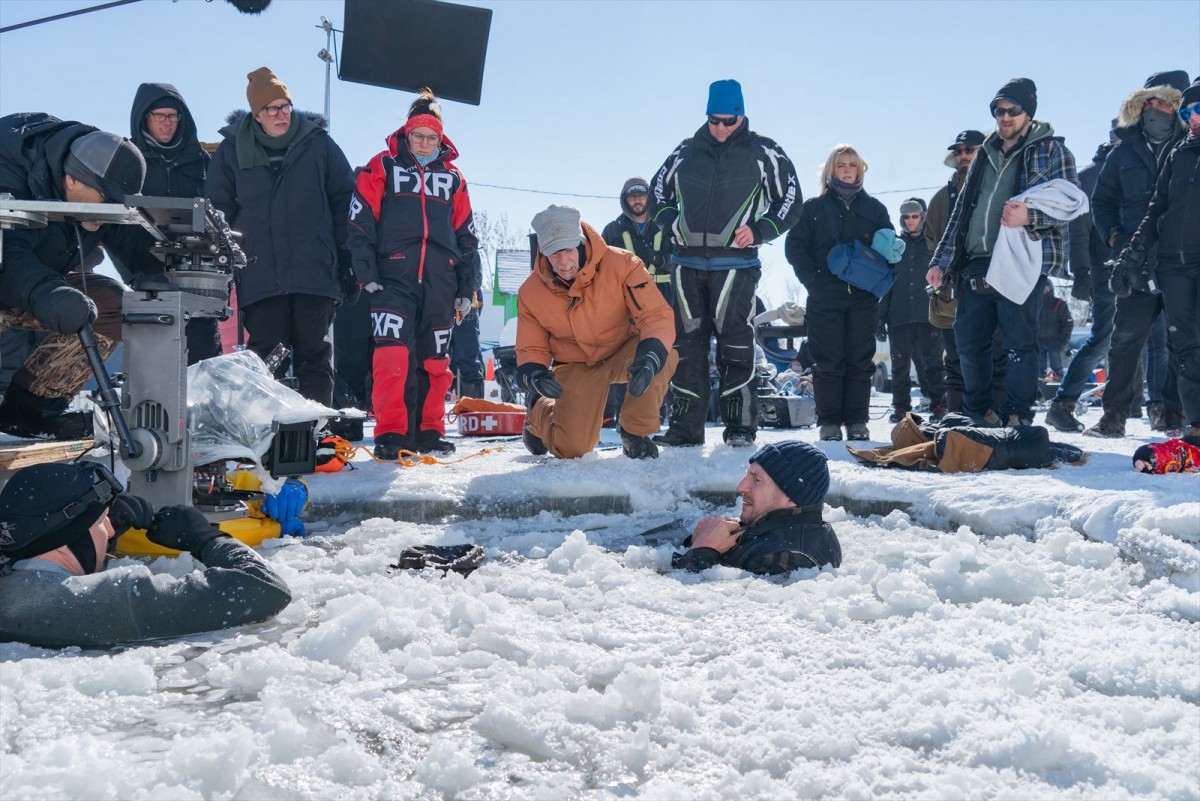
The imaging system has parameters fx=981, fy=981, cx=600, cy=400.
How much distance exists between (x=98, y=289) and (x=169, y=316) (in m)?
1.03

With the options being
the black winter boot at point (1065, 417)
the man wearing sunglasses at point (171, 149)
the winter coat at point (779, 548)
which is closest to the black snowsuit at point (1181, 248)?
the black winter boot at point (1065, 417)

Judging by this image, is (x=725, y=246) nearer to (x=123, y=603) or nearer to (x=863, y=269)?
(x=863, y=269)

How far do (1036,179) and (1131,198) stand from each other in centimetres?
95

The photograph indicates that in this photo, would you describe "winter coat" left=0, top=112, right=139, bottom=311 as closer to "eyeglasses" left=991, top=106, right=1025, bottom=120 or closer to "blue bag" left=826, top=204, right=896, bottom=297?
"blue bag" left=826, top=204, right=896, bottom=297

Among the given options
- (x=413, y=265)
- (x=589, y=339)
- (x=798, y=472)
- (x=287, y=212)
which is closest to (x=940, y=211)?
(x=589, y=339)

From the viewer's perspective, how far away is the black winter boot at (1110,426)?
20.1ft

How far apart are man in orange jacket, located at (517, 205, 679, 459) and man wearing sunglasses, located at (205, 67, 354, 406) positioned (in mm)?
1143

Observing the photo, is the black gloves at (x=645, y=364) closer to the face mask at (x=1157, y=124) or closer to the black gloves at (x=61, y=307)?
the black gloves at (x=61, y=307)

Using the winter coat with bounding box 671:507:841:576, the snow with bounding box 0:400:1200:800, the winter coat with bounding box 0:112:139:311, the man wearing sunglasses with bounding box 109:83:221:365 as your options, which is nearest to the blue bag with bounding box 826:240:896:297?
the snow with bounding box 0:400:1200:800

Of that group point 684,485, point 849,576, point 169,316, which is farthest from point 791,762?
point 684,485

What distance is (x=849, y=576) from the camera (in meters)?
2.92

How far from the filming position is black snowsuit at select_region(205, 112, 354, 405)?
17.5 ft

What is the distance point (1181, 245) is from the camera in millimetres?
5340

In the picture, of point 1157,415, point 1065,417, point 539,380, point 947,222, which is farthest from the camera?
point 947,222
